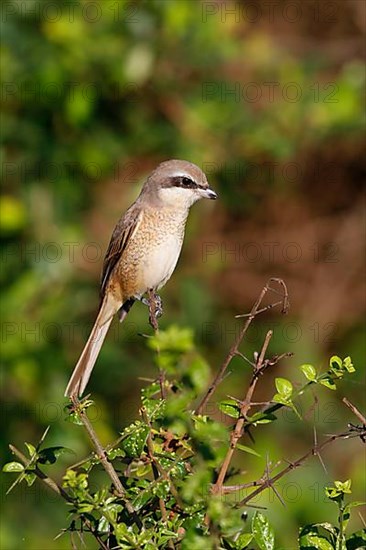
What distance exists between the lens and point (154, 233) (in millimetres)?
3855

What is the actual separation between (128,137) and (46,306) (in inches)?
45.9

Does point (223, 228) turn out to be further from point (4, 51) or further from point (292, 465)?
point (292, 465)

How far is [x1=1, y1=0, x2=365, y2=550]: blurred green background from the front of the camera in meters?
5.07

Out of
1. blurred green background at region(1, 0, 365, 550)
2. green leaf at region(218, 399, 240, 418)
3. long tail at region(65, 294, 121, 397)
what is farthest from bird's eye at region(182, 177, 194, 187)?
green leaf at region(218, 399, 240, 418)

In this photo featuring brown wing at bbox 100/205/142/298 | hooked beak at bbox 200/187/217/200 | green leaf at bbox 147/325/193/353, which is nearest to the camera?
green leaf at bbox 147/325/193/353

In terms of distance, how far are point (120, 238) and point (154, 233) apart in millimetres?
165

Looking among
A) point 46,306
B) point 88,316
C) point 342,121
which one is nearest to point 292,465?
point 46,306

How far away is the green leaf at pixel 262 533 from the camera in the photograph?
5.99ft

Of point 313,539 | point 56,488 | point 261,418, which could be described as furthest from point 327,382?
point 56,488

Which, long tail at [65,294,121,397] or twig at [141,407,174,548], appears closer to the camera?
twig at [141,407,174,548]

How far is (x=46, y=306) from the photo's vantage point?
202 inches

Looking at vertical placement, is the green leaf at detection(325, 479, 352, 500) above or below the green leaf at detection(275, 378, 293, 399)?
below

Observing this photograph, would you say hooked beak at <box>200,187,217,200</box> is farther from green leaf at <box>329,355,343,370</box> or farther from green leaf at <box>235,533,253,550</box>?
green leaf at <box>235,533,253,550</box>

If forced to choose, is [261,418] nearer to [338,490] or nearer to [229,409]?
[229,409]
